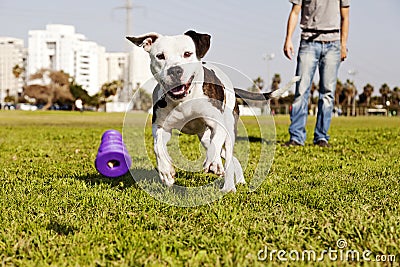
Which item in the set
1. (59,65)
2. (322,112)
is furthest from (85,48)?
(322,112)

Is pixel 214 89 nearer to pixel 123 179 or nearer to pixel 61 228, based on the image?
pixel 123 179

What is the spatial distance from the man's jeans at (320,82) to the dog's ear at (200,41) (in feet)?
17.0

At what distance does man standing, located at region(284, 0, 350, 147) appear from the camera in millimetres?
9156

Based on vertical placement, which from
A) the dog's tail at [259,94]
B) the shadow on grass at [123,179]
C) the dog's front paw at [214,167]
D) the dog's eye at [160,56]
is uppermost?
the dog's eye at [160,56]

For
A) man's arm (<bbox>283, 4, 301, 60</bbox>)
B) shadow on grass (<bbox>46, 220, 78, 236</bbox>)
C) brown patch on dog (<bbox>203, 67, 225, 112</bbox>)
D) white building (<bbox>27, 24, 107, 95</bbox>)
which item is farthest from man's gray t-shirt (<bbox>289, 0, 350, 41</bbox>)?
white building (<bbox>27, 24, 107, 95</bbox>)

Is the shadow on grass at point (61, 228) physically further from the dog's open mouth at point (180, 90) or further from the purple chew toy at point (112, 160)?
the purple chew toy at point (112, 160)

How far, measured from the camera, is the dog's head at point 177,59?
412cm

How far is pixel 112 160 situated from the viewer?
5195 millimetres

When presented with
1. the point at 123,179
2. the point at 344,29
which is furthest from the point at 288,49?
the point at 123,179

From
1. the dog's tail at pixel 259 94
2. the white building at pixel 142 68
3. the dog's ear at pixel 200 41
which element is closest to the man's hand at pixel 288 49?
the white building at pixel 142 68

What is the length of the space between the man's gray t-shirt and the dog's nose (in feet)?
18.7

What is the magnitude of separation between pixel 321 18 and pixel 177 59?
5682mm

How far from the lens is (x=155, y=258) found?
266 centimetres

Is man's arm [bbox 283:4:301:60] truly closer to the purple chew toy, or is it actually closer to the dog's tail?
the dog's tail
